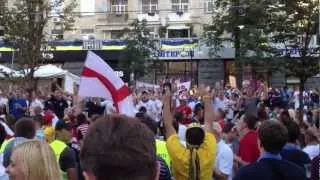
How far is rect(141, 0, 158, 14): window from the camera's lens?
187 feet

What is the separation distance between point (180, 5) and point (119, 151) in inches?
2150

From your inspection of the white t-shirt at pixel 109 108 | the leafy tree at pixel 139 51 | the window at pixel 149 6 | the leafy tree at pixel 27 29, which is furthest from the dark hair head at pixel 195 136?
the window at pixel 149 6

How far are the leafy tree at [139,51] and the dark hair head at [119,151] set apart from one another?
138 feet

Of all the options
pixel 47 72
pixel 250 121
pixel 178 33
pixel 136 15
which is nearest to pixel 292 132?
pixel 250 121

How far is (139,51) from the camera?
4534 cm

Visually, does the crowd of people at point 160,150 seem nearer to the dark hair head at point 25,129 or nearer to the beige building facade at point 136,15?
the dark hair head at point 25,129

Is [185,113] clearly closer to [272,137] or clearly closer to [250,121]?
[250,121]

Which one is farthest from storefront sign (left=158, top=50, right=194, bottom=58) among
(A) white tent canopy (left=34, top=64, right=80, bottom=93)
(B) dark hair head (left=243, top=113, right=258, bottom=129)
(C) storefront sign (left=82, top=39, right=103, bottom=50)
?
(B) dark hair head (left=243, top=113, right=258, bottom=129)

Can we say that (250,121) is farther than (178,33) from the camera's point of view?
No

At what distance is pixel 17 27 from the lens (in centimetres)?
3116

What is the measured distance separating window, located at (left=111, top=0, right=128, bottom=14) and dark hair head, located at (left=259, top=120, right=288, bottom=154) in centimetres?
5260

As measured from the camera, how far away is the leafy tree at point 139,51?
148 feet

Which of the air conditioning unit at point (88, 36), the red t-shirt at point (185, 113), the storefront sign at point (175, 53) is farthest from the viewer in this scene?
the air conditioning unit at point (88, 36)

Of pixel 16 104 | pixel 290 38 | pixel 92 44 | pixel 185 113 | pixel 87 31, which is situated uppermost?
pixel 290 38
